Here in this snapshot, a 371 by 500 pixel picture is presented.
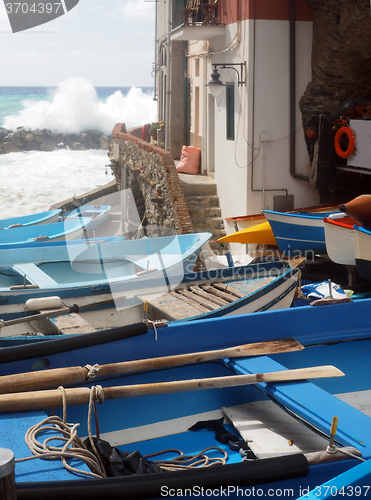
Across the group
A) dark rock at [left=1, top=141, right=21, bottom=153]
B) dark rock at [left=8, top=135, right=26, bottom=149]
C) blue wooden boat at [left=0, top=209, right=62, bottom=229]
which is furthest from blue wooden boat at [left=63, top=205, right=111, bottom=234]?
dark rock at [left=8, top=135, right=26, bottom=149]

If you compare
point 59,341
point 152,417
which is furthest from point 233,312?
point 59,341

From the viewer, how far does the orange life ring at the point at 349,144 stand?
26.9 ft

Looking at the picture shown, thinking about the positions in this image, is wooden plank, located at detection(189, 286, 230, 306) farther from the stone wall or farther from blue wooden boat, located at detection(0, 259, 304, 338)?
the stone wall

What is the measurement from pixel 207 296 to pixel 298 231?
3148mm

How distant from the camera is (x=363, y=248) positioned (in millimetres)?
6285

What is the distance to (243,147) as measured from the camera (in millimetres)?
9531

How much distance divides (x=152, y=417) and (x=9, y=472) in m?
1.76

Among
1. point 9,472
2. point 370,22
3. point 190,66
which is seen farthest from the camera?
point 190,66

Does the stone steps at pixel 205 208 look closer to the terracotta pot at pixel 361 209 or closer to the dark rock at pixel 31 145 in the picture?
the terracotta pot at pixel 361 209

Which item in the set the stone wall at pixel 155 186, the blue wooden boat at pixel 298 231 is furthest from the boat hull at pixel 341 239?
the stone wall at pixel 155 186

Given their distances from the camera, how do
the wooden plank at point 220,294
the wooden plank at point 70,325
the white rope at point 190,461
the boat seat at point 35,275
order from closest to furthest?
the white rope at point 190,461 < the wooden plank at point 70,325 < the wooden plank at point 220,294 < the boat seat at point 35,275

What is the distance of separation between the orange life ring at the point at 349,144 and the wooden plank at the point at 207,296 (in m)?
4.32

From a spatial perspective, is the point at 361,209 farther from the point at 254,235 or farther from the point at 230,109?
the point at 230,109

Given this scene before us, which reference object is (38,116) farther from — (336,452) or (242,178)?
(336,452)
